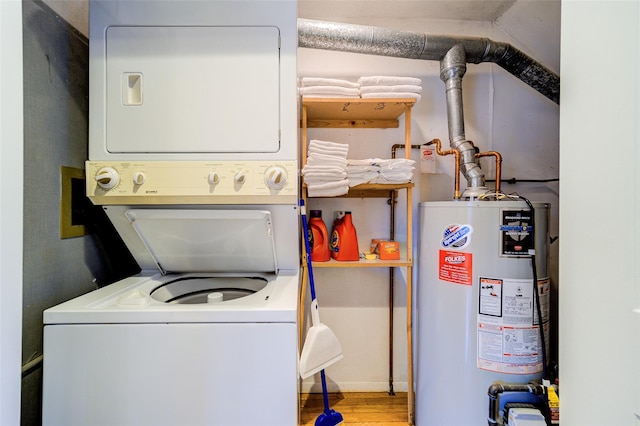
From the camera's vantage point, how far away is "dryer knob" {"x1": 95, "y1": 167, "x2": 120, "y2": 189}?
105 cm

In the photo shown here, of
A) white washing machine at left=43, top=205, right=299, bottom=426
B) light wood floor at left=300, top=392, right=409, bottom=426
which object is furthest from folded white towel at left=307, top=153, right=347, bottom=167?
light wood floor at left=300, top=392, right=409, bottom=426

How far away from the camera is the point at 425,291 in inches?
61.3

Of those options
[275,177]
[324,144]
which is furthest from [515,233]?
[275,177]

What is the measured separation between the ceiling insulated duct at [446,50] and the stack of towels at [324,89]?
0.29 meters

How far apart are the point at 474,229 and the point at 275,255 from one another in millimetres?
989

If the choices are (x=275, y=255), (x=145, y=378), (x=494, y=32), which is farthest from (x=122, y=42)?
(x=494, y=32)

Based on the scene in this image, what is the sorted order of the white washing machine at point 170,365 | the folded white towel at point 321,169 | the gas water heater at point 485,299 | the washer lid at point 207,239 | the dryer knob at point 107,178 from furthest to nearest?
the folded white towel at point 321,169 → the gas water heater at point 485,299 → the washer lid at point 207,239 → the dryer knob at point 107,178 → the white washing machine at point 170,365

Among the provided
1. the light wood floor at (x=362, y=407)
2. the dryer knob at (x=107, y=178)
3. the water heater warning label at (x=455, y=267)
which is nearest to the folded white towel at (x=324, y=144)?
the water heater warning label at (x=455, y=267)

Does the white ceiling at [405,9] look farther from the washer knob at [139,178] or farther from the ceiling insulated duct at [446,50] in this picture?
the washer knob at [139,178]

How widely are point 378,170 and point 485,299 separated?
0.84 meters

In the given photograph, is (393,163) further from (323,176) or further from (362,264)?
(362,264)

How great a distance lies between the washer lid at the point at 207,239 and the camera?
3.85 ft

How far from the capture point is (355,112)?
5.68 ft

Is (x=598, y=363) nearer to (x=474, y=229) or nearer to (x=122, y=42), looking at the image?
(x=474, y=229)
